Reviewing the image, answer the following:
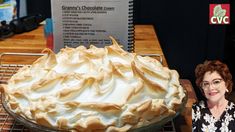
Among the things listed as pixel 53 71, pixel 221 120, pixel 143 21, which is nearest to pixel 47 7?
pixel 143 21

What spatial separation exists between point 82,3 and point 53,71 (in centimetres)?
37

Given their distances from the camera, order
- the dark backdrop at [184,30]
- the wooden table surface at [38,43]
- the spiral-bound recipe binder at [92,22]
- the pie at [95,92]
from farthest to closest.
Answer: the dark backdrop at [184,30] < the wooden table surface at [38,43] < the spiral-bound recipe binder at [92,22] < the pie at [95,92]

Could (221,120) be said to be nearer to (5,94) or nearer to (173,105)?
(173,105)

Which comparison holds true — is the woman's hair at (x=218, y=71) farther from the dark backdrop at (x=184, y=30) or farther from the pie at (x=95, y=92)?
the dark backdrop at (x=184, y=30)

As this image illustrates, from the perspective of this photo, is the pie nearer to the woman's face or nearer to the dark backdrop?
the woman's face

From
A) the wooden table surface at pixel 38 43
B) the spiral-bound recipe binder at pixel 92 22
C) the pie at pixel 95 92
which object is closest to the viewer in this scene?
the pie at pixel 95 92

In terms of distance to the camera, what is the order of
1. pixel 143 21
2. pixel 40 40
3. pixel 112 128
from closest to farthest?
pixel 112 128, pixel 40 40, pixel 143 21

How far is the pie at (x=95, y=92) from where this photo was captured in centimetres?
69

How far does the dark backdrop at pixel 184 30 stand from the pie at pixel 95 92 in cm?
116

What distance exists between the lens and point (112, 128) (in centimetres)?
67

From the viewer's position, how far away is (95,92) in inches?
28.3

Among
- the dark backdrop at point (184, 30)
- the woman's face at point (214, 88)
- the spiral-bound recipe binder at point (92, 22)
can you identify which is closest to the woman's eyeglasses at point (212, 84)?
the woman's face at point (214, 88)

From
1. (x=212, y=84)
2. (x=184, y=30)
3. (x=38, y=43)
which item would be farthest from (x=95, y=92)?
(x=184, y=30)

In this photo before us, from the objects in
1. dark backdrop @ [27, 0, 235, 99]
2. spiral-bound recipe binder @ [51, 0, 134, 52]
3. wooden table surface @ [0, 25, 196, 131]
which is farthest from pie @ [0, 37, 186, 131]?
dark backdrop @ [27, 0, 235, 99]
